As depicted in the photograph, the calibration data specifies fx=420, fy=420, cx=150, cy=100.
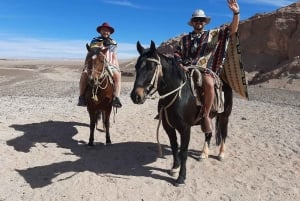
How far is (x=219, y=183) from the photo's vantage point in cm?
653

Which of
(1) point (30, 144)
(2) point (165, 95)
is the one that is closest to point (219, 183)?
(2) point (165, 95)

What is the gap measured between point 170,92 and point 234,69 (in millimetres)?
1966

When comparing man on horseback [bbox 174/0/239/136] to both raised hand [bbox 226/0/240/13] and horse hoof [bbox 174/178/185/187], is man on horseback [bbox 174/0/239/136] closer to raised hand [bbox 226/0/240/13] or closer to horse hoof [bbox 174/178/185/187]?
raised hand [bbox 226/0/240/13]

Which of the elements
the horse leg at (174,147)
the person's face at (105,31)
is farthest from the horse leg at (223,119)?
the person's face at (105,31)

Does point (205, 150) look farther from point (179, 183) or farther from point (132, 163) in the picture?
point (179, 183)

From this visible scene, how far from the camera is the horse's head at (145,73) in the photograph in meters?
5.43

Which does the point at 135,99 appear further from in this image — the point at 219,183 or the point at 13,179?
the point at 13,179

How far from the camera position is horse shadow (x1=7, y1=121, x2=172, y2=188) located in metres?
6.73

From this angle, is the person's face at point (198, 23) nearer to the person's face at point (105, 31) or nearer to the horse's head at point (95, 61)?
the horse's head at point (95, 61)

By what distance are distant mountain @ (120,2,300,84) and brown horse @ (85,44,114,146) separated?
24526mm

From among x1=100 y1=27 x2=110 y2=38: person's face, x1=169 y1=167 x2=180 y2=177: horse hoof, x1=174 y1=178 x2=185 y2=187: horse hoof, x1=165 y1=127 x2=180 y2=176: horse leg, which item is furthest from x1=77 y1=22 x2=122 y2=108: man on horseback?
x1=174 y1=178 x2=185 y2=187: horse hoof

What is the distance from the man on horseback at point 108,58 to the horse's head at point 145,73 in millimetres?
2928

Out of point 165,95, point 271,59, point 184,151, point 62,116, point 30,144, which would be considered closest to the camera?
point 165,95

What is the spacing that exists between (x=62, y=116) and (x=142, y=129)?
2.53 meters
